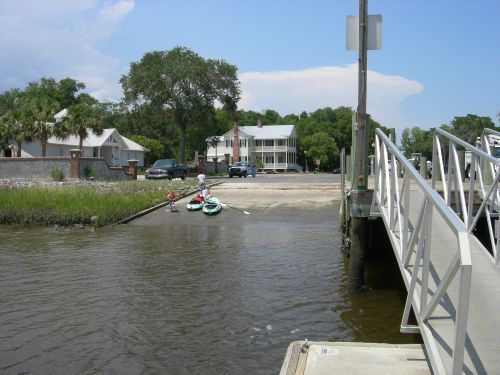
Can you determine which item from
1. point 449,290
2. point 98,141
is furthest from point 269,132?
point 449,290

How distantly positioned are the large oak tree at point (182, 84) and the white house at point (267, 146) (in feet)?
103

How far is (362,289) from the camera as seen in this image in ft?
33.7

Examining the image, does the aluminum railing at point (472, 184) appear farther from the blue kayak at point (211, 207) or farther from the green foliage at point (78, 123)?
the green foliage at point (78, 123)

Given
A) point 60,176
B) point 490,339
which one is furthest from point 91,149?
point 490,339

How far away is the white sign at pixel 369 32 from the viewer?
10.3 metres

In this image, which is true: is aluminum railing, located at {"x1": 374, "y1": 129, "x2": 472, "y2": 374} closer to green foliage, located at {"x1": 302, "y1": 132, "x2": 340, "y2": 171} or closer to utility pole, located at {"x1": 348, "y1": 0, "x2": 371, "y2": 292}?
utility pole, located at {"x1": 348, "y1": 0, "x2": 371, "y2": 292}

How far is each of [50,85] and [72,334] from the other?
278 feet

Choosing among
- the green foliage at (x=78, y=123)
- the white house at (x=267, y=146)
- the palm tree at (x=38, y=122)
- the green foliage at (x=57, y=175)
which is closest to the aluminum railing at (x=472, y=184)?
the green foliage at (x=57, y=175)

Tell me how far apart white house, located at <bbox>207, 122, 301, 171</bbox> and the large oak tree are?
31516 millimetres

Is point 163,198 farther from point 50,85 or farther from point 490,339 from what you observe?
point 50,85

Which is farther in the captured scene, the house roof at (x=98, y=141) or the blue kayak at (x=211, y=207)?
the house roof at (x=98, y=141)

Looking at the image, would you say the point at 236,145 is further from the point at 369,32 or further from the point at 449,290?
the point at 449,290

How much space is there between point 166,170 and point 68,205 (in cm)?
2351

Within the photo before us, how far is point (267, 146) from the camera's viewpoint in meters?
97.4
